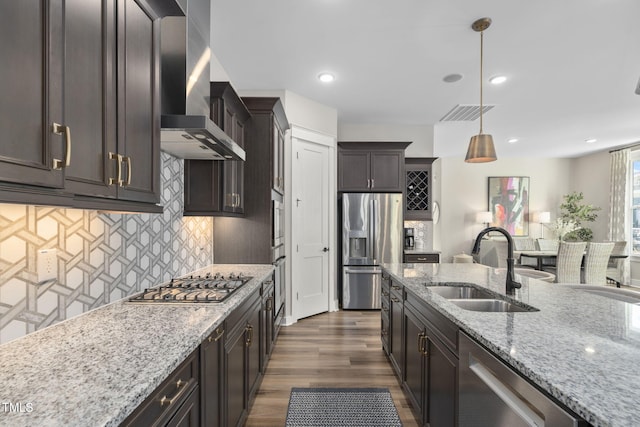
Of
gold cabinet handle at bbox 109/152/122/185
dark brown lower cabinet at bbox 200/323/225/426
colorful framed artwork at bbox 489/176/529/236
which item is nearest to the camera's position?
gold cabinet handle at bbox 109/152/122/185

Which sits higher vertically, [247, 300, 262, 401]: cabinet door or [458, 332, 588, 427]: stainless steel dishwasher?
[458, 332, 588, 427]: stainless steel dishwasher

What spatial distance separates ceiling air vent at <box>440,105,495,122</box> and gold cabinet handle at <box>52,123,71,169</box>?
4.61 m

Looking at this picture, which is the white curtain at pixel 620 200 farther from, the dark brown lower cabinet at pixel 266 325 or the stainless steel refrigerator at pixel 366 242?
the dark brown lower cabinet at pixel 266 325

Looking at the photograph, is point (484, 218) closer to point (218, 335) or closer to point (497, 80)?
point (497, 80)

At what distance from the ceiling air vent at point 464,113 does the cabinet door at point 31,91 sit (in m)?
4.59

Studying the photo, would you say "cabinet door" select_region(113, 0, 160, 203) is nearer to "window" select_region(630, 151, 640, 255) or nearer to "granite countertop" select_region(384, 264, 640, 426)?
"granite countertop" select_region(384, 264, 640, 426)

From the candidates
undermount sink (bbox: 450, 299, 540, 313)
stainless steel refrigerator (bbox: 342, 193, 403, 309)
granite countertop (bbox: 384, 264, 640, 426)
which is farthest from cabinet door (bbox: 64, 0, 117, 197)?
stainless steel refrigerator (bbox: 342, 193, 403, 309)

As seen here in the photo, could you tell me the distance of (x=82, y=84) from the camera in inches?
38.4

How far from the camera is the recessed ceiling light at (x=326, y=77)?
352 cm

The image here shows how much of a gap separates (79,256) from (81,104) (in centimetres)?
77

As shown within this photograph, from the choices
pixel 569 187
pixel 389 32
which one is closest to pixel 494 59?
pixel 389 32

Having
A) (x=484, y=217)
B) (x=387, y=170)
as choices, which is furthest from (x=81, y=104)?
(x=484, y=217)

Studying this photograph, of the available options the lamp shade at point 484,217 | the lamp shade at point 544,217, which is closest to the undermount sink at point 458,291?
the lamp shade at point 484,217

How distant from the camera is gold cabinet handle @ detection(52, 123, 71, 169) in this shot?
85cm
